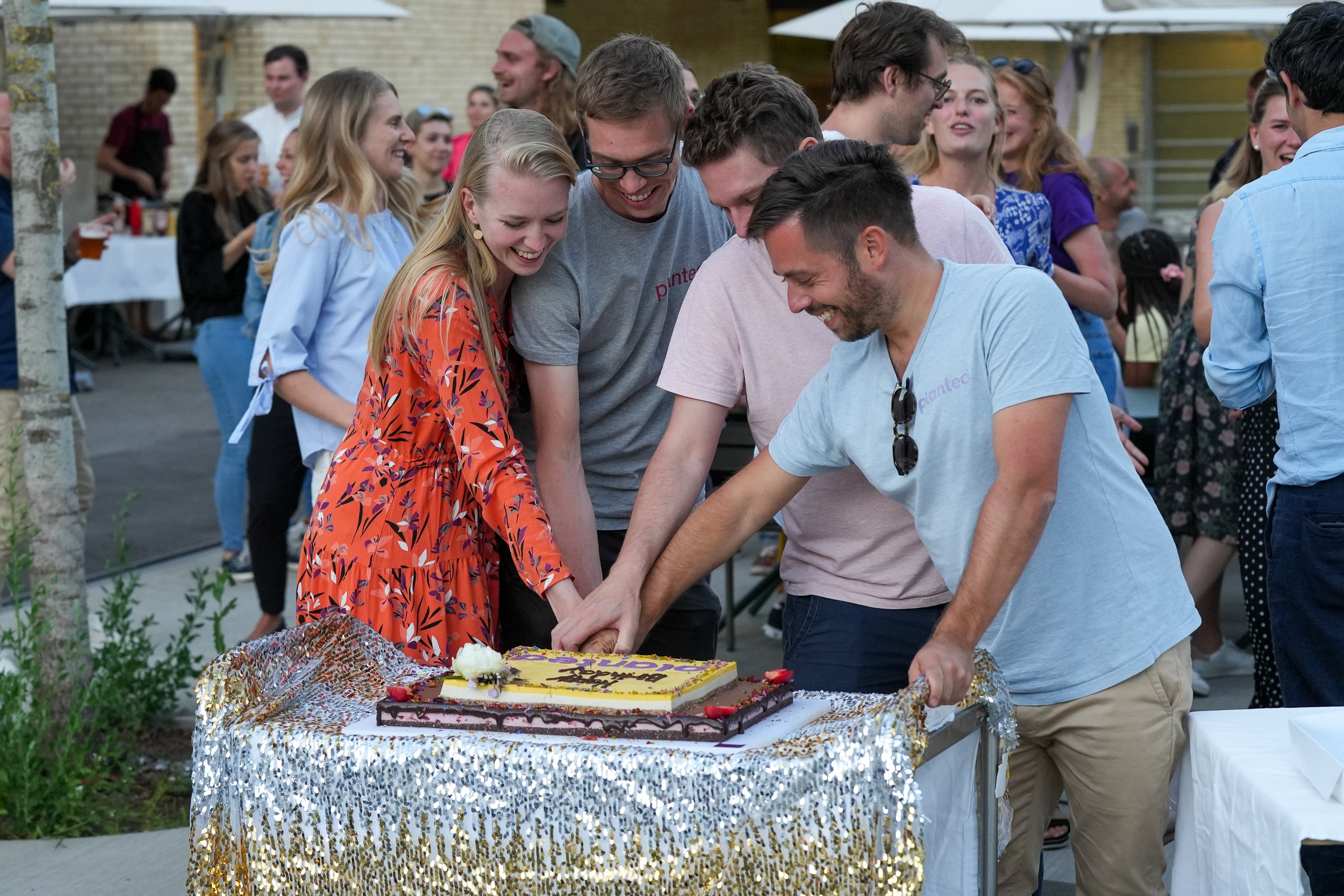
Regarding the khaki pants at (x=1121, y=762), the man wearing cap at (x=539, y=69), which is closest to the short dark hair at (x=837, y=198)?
the khaki pants at (x=1121, y=762)

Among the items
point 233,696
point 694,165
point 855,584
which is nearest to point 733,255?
point 694,165

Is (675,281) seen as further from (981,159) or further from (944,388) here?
(981,159)

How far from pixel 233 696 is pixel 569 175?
1.07m

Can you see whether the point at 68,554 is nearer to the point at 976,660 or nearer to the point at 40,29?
the point at 40,29

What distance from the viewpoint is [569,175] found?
102 inches

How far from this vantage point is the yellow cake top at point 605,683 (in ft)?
6.62

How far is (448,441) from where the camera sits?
264 centimetres

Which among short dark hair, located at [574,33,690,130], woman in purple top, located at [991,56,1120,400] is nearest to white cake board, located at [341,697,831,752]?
short dark hair, located at [574,33,690,130]

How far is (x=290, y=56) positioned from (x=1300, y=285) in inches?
236

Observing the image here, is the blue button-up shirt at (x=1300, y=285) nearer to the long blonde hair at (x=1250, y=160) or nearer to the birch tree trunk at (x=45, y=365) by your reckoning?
the long blonde hair at (x=1250, y=160)

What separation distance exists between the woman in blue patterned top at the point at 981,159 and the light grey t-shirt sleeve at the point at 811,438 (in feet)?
5.99

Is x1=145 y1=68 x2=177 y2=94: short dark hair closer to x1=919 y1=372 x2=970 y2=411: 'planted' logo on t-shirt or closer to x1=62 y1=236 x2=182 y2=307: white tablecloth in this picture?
x1=62 y1=236 x2=182 y2=307: white tablecloth

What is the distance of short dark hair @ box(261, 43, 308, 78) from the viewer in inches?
291

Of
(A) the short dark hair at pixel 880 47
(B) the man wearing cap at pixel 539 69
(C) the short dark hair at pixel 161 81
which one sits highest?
(C) the short dark hair at pixel 161 81
